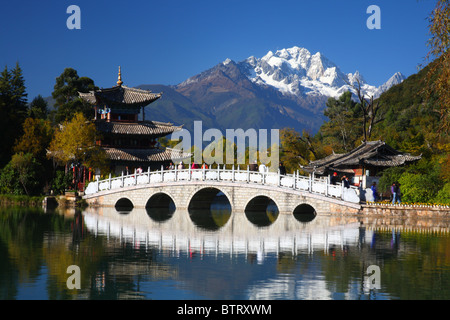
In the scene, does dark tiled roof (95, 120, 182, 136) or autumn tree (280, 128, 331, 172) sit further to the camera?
autumn tree (280, 128, 331, 172)

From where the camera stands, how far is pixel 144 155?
141 ft

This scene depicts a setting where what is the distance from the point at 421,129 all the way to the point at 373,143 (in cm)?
2271

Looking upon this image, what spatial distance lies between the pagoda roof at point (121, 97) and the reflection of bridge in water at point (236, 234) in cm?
1661

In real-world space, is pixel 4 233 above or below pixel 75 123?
below

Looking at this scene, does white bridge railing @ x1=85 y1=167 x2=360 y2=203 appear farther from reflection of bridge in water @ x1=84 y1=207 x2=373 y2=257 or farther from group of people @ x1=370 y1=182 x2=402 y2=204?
reflection of bridge in water @ x1=84 y1=207 x2=373 y2=257

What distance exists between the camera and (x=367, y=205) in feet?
90.7

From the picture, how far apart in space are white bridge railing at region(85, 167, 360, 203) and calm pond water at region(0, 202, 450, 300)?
10.4 ft

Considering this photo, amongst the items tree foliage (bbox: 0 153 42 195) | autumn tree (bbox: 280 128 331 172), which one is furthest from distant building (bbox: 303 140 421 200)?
tree foliage (bbox: 0 153 42 195)

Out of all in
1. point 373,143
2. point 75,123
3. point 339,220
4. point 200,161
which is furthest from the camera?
point 200,161

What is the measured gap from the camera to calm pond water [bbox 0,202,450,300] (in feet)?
36.6

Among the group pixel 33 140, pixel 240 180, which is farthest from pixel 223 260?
pixel 33 140

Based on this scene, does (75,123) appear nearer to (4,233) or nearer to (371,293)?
(4,233)

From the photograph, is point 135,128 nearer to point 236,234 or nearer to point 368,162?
point 368,162
